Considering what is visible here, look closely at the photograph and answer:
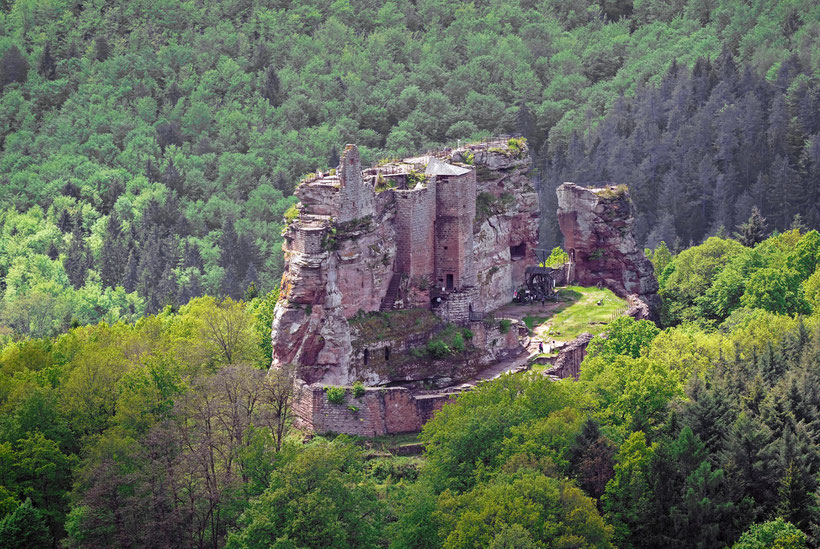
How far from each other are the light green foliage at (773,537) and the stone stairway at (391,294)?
2982 centimetres

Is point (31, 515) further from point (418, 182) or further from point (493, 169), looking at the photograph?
point (493, 169)

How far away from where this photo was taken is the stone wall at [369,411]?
91.9 meters

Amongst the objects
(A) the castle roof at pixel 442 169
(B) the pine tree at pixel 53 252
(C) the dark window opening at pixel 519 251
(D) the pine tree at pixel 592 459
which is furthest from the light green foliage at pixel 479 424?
(B) the pine tree at pixel 53 252

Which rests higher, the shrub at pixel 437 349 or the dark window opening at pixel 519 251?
the dark window opening at pixel 519 251

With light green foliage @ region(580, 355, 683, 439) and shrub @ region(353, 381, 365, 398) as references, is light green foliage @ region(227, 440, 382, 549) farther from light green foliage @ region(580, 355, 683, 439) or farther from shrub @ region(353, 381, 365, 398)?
light green foliage @ region(580, 355, 683, 439)

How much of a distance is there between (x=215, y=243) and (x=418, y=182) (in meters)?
69.3

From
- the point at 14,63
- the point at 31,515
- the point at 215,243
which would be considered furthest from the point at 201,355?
the point at 14,63

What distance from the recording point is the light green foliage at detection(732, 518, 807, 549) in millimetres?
77375

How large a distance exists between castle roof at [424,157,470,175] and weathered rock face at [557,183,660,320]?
19.0 metres

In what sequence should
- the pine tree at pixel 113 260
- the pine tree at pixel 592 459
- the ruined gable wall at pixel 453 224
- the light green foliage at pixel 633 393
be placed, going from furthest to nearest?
the pine tree at pixel 113 260, the ruined gable wall at pixel 453 224, the light green foliage at pixel 633 393, the pine tree at pixel 592 459

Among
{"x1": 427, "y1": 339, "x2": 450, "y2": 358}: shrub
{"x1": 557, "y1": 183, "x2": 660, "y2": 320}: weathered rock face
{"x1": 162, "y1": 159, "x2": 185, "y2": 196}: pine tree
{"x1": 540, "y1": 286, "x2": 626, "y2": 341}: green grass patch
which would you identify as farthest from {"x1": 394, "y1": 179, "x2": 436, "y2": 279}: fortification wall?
{"x1": 162, "y1": 159, "x2": 185, "y2": 196}: pine tree

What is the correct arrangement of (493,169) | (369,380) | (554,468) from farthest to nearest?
1. (493,169)
2. (369,380)
3. (554,468)

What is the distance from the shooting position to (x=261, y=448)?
84375 millimetres

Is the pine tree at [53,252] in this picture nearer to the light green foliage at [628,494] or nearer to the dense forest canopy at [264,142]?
the dense forest canopy at [264,142]
